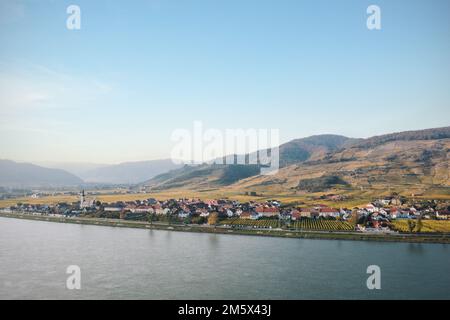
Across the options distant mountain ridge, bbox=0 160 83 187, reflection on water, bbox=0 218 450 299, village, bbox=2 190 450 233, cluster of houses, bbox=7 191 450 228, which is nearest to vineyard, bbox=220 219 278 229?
village, bbox=2 190 450 233

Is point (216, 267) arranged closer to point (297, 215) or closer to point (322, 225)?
point (322, 225)

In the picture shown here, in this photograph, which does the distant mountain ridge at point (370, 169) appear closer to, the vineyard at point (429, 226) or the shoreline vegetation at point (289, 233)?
the vineyard at point (429, 226)

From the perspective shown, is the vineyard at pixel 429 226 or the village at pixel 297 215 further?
the village at pixel 297 215

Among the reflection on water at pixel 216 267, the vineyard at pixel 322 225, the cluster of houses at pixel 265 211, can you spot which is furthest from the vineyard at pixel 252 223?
the reflection on water at pixel 216 267

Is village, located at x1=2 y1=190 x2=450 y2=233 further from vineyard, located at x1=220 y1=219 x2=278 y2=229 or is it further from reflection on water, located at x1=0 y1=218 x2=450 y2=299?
reflection on water, located at x1=0 y1=218 x2=450 y2=299

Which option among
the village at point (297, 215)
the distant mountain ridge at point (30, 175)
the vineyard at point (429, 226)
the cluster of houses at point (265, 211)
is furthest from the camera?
the distant mountain ridge at point (30, 175)

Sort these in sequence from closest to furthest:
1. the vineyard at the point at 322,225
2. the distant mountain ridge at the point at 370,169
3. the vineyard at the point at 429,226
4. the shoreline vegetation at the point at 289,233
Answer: the shoreline vegetation at the point at 289,233
the vineyard at the point at 429,226
the vineyard at the point at 322,225
the distant mountain ridge at the point at 370,169

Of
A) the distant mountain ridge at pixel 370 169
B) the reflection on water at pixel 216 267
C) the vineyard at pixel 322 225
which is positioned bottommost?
the reflection on water at pixel 216 267
